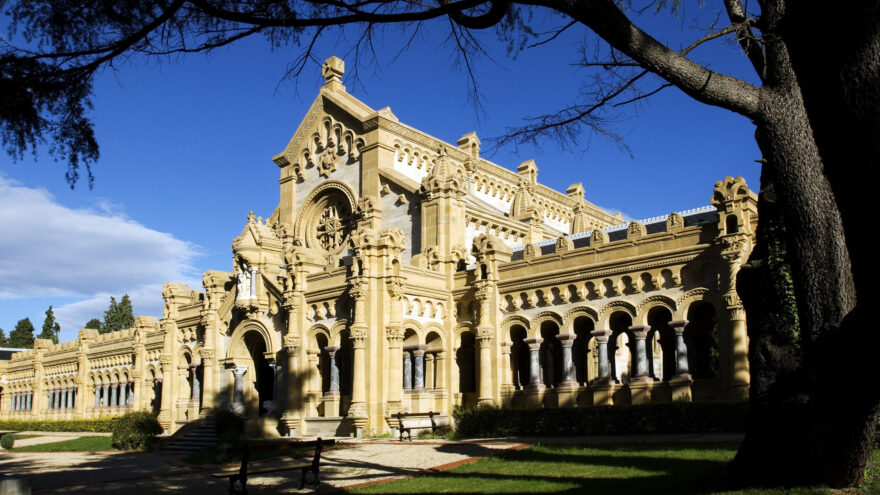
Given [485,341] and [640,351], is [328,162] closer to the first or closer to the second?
[485,341]

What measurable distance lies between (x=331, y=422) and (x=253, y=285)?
8.22 meters

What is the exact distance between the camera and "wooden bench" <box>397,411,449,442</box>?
27.8 metres

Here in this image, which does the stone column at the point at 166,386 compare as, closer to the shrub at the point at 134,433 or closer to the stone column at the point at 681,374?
the shrub at the point at 134,433

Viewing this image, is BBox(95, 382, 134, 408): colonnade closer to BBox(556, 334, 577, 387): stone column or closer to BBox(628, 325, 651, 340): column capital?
BBox(556, 334, 577, 387): stone column

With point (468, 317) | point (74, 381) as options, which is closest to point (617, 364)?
point (468, 317)

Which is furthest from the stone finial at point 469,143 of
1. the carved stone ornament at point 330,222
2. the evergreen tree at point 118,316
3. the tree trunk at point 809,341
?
the evergreen tree at point 118,316

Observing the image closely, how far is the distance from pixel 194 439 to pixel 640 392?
19373mm

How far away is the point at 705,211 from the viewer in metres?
31.1

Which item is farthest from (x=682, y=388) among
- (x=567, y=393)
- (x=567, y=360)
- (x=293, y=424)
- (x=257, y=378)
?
(x=257, y=378)

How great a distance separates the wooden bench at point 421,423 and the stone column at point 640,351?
740cm

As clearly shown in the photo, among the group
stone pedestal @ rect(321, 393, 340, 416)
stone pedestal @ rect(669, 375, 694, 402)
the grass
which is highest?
stone pedestal @ rect(669, 375, 694, 402)

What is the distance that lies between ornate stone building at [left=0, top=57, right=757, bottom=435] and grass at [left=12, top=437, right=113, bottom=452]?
13.3 ft

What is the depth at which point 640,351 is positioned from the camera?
27.1m

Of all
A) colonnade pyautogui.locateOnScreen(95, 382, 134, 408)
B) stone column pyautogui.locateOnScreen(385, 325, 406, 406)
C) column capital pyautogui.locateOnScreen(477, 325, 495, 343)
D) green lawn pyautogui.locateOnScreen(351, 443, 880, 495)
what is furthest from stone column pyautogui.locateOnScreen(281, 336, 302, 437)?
colonnade pyautogui.locateOnScreen(95, 382, 134, 408)
